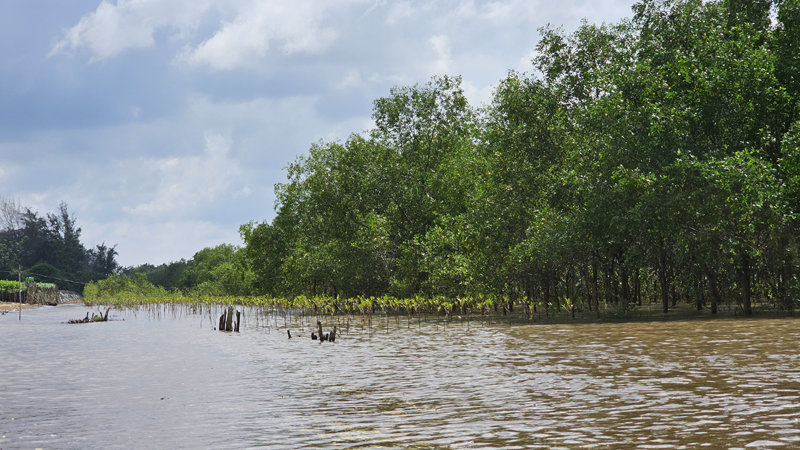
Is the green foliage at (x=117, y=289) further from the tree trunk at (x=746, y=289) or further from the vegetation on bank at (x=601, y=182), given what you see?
the tree trunk at (x=746, y=289)

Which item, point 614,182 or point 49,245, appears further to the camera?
point 49,245

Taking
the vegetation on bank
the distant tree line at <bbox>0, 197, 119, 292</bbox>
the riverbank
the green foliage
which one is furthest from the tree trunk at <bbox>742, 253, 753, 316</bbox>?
the distant tree line at <bbox>0, 197, 119, 292</bbox>

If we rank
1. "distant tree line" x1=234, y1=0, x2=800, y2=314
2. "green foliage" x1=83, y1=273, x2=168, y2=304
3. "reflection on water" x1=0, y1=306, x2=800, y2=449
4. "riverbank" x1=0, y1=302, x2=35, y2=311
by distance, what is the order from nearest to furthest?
"reflection on water" x1=0, y1=306, x2=800, y2=449 < "distant tree line" x1=234, y1=0, x2=800, y2=314 < "riverbank" x1=0, y1=302, x2=35, y2=311 < "green foliage" x1=83, y1=273, x2=168, y2=304

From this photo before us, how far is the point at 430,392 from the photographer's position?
1614 cm

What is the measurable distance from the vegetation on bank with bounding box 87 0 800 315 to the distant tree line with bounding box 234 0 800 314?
0.11 m

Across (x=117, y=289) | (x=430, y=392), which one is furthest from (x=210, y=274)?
(x=430, y=392)

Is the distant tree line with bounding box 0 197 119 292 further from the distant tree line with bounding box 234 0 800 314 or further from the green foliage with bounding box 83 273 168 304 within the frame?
the distant tree line with bounding box 234 0 800 314

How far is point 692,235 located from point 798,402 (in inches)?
878

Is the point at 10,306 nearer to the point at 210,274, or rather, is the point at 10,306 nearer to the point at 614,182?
the point at 210,274

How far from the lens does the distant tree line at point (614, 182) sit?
33125mm

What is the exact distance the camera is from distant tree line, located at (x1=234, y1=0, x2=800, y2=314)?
33.1m

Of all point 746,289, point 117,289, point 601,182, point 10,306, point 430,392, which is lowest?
point 430,392

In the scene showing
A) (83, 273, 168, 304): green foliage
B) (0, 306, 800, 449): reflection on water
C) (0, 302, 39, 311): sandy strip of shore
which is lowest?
(0, 306, 800, 449): reflection on water

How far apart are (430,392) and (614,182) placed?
23.9m
